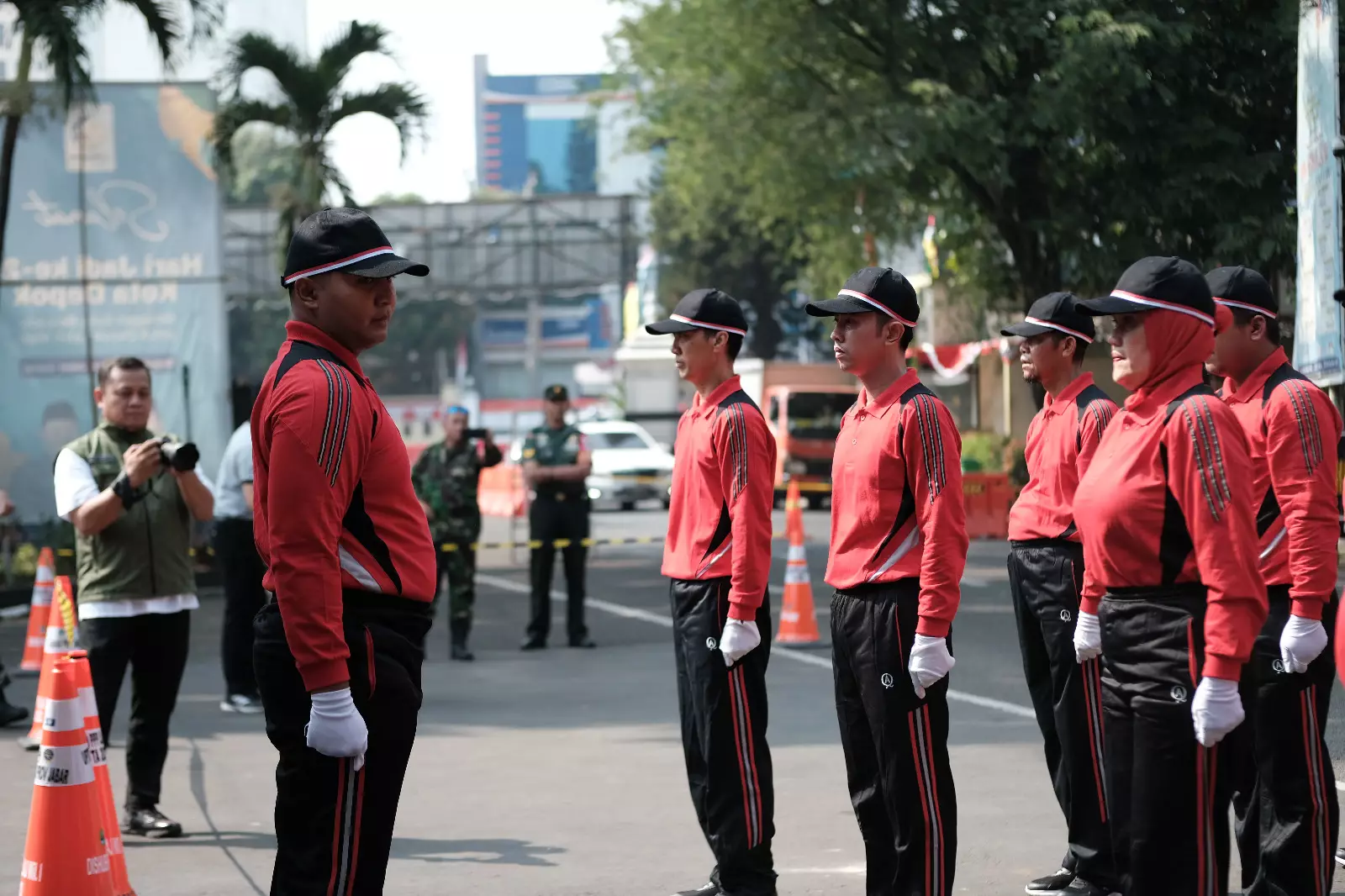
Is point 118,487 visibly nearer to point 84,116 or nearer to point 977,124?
point 84,116

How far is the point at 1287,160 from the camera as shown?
20.3 metres

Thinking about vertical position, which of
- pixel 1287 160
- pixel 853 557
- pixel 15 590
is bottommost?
pixel 15 590

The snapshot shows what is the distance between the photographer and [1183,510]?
15.2ft

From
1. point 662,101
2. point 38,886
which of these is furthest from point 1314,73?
point 662,101

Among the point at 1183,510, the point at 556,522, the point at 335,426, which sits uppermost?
the point at 335,426

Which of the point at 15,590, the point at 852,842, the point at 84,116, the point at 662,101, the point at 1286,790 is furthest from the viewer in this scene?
the point at 662,101

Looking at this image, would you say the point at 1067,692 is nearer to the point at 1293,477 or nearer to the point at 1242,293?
the point at 1293,477

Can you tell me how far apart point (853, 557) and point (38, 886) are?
2.85 meters

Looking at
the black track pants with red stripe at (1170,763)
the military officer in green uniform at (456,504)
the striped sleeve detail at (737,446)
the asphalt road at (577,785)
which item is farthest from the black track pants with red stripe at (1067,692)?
the military officer in green uniform at (456,504)

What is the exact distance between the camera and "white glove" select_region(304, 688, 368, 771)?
4277mm

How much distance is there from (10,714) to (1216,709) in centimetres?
838

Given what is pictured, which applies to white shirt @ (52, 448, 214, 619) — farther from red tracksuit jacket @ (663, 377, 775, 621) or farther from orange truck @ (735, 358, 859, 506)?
orange truck @ (735, 358, 859, 506)

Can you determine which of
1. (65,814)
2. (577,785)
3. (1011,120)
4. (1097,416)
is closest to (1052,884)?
(1097,416)

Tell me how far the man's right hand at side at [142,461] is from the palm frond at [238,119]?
13.2 meters
